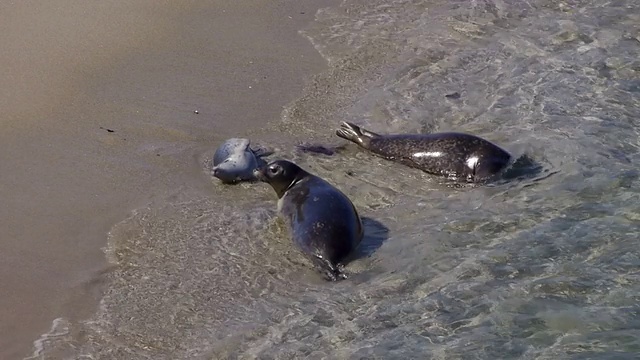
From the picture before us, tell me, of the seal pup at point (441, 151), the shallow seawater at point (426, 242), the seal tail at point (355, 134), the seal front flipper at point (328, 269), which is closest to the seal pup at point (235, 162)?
the shallow seawater at point (426, 242)

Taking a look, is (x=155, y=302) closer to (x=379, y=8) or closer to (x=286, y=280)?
(x=286, y=280)

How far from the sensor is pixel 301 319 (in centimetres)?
560

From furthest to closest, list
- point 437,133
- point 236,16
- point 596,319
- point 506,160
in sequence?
point 236,16
point 437,133
point 506,160
point 596,319

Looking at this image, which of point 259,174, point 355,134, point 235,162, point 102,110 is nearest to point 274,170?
point 259,174

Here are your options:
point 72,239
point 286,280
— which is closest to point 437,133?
point 286,280

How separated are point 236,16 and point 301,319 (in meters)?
5.27

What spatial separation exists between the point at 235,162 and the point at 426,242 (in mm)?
1591

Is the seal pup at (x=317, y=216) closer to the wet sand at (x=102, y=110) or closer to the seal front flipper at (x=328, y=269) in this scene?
the seal front flipper at (x=328, y=269)

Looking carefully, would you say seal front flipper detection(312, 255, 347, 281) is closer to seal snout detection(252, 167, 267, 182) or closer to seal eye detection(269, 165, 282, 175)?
seal eye detection(269, 165, 282, 175)

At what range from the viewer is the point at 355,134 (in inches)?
308

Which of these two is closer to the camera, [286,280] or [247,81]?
[286,280]

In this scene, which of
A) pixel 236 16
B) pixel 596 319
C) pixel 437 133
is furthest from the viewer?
pixel 236 16

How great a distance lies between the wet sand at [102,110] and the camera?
6168mm

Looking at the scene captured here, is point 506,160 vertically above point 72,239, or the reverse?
point 506,160
